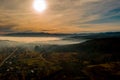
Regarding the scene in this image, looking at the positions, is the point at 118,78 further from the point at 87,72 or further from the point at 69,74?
the point at 69,74

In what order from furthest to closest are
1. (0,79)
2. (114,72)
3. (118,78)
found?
(114,72), (0,79), (118,78)

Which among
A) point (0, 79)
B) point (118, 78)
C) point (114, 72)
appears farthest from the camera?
point (114, 72)

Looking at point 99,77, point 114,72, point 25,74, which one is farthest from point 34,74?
point 114,72

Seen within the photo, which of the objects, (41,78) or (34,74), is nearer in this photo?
(41,78)

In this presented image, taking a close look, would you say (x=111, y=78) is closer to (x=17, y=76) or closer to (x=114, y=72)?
(x=114, y=72)

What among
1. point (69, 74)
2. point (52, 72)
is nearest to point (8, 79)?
point (52, 72)

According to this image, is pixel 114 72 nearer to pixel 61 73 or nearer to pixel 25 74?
pixel 61 73

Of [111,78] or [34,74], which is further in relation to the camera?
[34,74]
